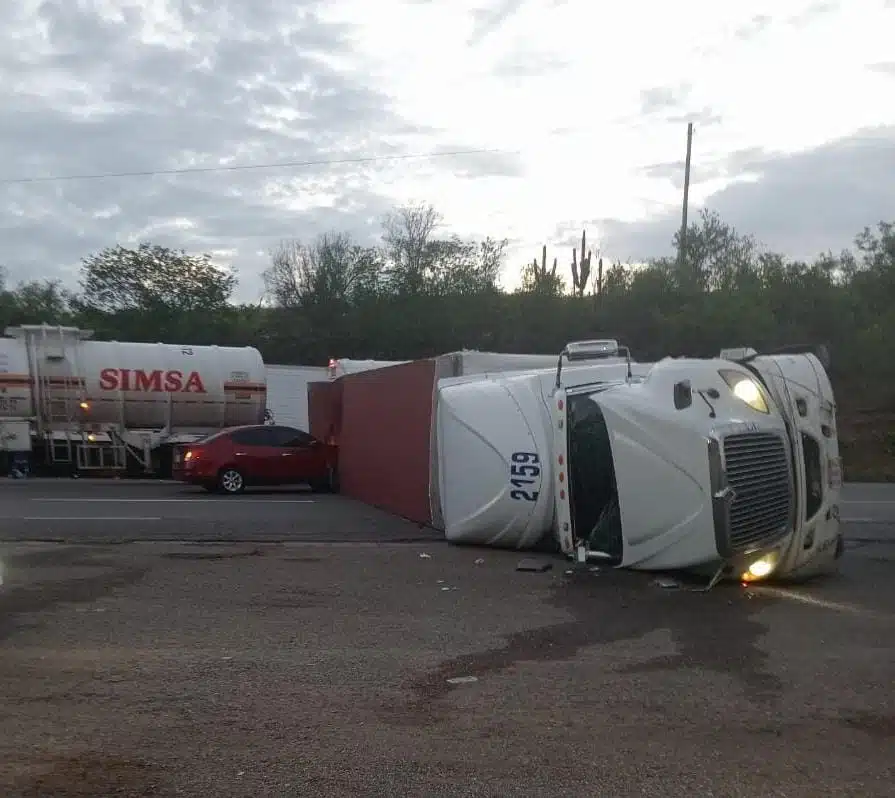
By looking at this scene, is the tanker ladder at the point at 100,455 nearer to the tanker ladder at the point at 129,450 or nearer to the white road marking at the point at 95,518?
the tanker ladder at the point at 129,450

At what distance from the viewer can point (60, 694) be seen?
20.4ft

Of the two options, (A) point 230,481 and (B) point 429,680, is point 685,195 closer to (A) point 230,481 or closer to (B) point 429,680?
(A) point 230,481

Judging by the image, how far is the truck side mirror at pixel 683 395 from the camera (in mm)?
9695

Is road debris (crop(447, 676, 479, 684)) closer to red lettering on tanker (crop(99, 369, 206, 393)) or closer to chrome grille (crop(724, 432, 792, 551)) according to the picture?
chrome grille (crop(724, 432, 792, 551))

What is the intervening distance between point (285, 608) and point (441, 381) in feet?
18.5

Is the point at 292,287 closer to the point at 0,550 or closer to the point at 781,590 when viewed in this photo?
the point at 0,550

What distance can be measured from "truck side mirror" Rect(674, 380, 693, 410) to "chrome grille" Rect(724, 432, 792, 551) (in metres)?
0.60

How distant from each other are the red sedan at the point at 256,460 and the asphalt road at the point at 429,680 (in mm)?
8647

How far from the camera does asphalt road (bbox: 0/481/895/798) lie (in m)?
4.99

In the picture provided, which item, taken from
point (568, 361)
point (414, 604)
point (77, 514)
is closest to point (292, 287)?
point (77, 514)

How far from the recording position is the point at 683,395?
9727mm

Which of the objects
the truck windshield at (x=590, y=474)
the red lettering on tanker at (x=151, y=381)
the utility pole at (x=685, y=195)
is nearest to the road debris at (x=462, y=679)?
the truck windshield at (x=590, y=474)

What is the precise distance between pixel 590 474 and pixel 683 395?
1.58m

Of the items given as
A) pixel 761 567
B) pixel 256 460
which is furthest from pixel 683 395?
pixel 256 460
